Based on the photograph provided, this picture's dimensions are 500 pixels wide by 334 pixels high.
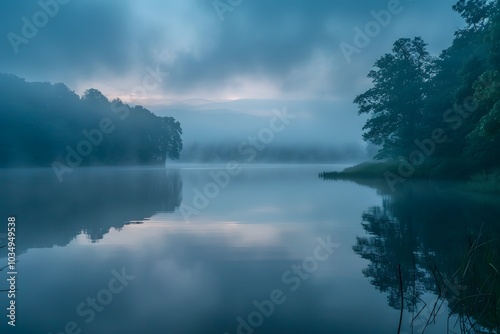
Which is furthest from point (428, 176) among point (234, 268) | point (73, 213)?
point (234, 268)

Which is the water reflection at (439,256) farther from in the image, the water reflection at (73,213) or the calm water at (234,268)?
the water reflection at (73,213)

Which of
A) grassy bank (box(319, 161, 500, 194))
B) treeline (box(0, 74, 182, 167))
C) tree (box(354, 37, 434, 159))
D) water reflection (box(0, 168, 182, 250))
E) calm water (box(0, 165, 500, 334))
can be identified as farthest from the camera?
treeline (box(0, 74, 182, 167))

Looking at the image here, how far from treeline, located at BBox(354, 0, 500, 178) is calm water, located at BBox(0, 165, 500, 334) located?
1417 cm

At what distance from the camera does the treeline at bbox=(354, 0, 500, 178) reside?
30.6m

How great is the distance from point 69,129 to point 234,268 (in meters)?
110

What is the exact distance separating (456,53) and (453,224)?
43272 mm

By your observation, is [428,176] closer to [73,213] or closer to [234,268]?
[73,213]

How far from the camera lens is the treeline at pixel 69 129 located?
9700cm

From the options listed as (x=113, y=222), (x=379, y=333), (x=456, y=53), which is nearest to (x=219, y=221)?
(x=113, y=222)

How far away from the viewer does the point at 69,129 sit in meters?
110

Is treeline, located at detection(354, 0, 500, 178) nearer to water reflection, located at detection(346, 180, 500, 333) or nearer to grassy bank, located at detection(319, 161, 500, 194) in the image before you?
grassy bank, located at detection(319, 161, 500, 194)

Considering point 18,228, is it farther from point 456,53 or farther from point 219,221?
point 456,53

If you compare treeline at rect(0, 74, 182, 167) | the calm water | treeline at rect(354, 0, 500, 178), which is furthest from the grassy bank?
treeline at rect(0, 74, 182, 167)

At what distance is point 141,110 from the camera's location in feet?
487
